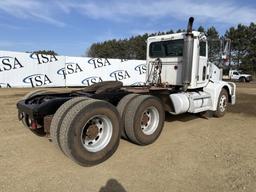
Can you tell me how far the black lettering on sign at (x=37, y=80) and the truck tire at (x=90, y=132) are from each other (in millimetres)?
15888

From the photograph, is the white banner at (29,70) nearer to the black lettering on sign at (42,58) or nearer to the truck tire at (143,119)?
the black lettering on sign at (42,58)

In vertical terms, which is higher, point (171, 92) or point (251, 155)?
point (171, 92)

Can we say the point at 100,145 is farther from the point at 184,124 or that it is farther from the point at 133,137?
the point at 184,124

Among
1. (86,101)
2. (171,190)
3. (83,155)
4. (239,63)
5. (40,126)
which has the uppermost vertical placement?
(239,63)

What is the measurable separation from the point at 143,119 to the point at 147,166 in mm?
1435

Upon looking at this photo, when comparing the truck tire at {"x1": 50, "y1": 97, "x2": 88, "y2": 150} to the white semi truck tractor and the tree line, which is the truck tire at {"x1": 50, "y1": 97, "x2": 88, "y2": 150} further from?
the tree line

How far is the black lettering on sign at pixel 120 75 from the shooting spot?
23744 millimetres

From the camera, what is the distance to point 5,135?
6348 mm

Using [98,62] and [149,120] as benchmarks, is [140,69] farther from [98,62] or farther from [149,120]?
[149,120]

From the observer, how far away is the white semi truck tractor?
450 centimetres

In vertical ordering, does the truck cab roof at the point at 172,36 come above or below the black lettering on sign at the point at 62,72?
above

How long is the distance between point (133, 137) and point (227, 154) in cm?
184

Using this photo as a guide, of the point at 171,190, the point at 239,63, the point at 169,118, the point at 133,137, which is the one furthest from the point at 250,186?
the point at 239,63

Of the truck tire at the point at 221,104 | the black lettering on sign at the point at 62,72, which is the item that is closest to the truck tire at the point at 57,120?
the truck tire at the point at 221,104
